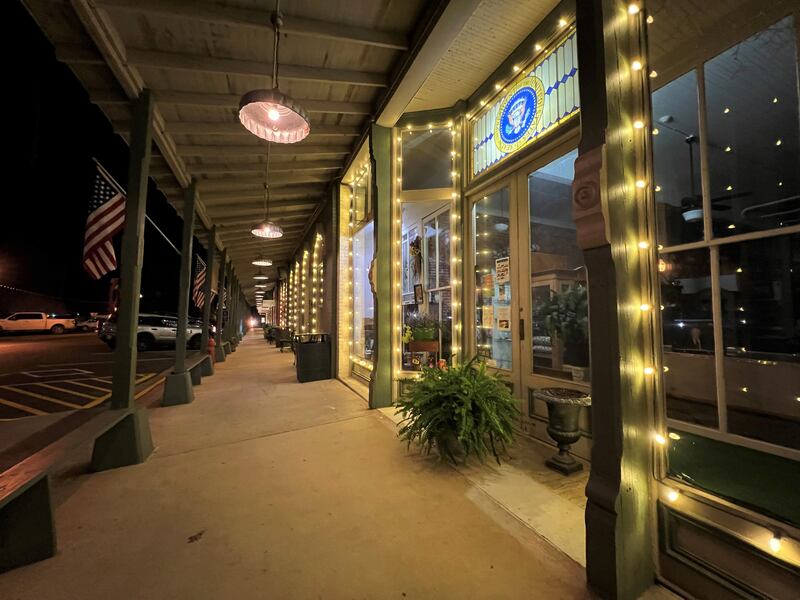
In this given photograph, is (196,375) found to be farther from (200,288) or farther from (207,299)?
(200,288)

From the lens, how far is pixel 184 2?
2830 mm

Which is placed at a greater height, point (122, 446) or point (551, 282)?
point (551, 282)

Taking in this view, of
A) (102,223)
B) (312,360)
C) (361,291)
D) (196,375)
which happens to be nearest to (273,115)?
(102,223)

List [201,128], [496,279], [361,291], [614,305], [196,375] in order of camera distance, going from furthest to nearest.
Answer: [361,291] < [196,375] < [201,128] < [496,279] < [614,305]

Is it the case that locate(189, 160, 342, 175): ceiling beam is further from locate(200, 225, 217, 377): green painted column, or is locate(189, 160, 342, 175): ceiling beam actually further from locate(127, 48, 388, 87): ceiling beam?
locate(200, 225, 217, 377): green painted column

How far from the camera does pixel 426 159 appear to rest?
524 cm

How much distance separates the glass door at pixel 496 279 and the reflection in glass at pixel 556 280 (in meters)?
0.23

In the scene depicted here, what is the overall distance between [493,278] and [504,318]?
0.53 meters

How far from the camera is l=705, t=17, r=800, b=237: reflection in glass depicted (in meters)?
1.77

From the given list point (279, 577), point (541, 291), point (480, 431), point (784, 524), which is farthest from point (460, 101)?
point (279, 577)

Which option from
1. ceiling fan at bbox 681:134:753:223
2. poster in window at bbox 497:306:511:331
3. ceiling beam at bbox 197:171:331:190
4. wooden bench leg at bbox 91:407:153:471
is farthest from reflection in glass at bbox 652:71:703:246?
ceiling beam at bbox 197:171:331:190

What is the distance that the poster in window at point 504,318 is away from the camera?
3.80m

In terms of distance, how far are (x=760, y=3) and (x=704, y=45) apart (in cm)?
25

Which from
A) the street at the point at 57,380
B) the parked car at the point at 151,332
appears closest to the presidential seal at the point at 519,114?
the street at the point at 57,380
